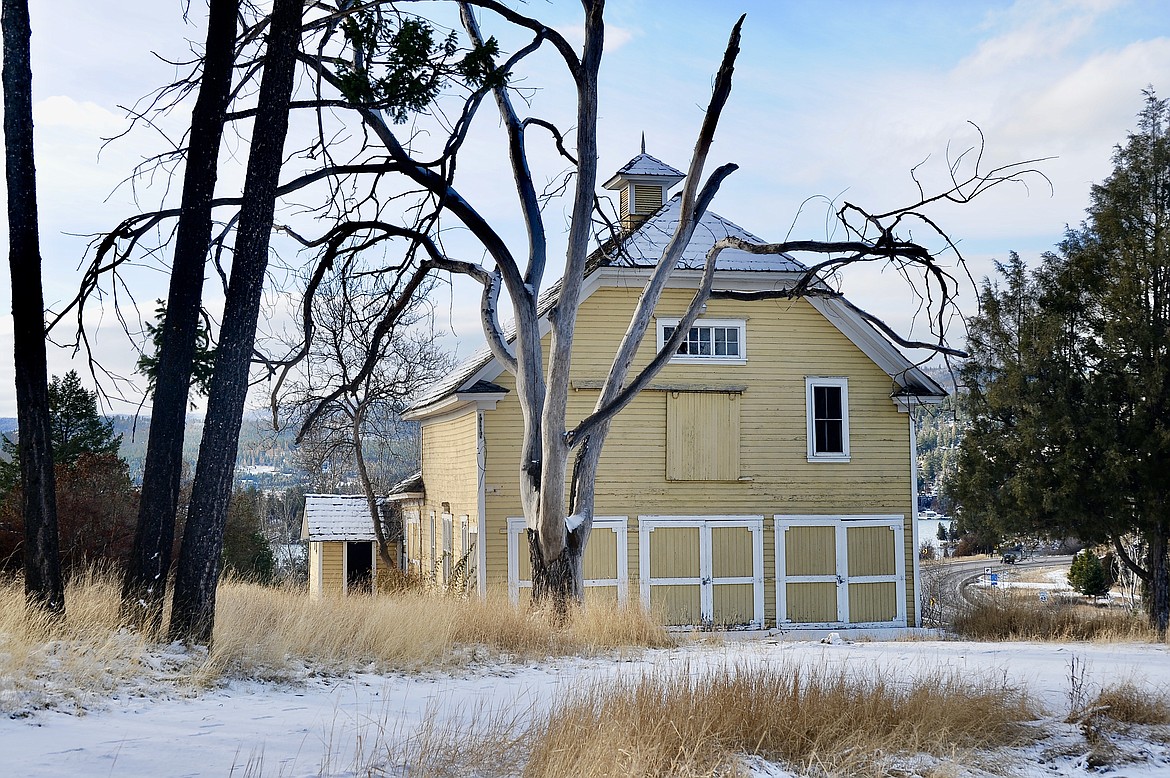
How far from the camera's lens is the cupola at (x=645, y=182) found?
21.3 m

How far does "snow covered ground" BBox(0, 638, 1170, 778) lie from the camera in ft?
16.7

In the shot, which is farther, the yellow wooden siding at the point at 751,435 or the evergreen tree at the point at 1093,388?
the evergreen tree at the point at 1093,388

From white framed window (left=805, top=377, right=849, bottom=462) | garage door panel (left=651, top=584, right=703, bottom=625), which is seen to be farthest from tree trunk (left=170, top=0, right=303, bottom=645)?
white framed window (left=805, top=377, right=849, bottom=462)

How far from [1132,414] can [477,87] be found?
15384mm

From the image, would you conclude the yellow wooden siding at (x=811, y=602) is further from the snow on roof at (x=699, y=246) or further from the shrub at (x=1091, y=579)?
the shrub at (x=1091, y=579)

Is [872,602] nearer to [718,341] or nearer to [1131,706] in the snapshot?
[718,341]

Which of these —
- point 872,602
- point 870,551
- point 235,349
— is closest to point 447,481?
point 870,551

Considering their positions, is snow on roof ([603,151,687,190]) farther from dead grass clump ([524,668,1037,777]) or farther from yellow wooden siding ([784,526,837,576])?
dead grass clump ([524,668,1037,777])

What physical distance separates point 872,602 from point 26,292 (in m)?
15.7

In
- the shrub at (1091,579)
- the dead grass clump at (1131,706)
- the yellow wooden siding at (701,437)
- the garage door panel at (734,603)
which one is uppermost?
the yellow wooden siding at (701,437)

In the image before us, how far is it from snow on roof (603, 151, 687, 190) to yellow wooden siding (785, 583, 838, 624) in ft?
28.0

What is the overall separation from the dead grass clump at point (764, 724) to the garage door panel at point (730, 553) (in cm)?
1182

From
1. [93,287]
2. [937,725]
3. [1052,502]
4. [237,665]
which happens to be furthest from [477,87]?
[1052,502]

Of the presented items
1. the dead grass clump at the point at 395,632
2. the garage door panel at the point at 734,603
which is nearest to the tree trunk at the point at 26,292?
the dead grass clump at the point at 395,632
